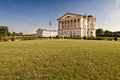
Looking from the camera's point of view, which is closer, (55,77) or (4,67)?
(55,77)

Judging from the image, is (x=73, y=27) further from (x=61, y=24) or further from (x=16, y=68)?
(x=16, y=68)

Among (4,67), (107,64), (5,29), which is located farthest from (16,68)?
(5,29)

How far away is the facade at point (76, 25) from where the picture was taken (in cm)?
6069

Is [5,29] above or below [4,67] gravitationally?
above

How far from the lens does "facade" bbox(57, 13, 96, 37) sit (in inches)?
2389

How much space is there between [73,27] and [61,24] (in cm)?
777

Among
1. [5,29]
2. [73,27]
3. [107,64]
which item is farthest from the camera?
[5,29]

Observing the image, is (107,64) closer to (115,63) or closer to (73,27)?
(115,63)

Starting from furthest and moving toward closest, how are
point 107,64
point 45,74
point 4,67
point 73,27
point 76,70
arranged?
point 73,27 < point 107,64 < point 4,67 < point 76,70 < point 45,74

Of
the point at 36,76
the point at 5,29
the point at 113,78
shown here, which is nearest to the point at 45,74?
the point at 36,76

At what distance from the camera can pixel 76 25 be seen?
61562mm

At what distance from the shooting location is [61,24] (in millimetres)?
67062

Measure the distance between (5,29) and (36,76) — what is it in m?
98.1

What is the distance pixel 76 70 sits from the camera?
5.61 m
